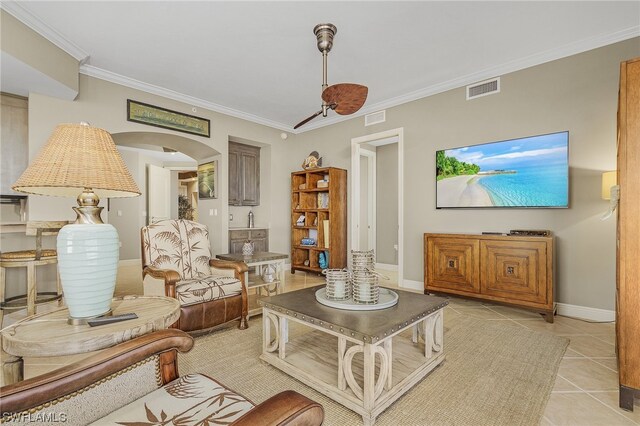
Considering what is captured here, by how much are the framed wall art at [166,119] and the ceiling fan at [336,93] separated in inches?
101

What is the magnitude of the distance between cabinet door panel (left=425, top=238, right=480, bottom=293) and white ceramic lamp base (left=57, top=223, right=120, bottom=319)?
3.35 meters

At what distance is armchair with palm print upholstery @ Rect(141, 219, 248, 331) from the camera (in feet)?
8.24

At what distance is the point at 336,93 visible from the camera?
2.42 m

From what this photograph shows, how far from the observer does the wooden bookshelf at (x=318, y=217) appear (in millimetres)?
5008

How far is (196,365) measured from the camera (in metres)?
2.14

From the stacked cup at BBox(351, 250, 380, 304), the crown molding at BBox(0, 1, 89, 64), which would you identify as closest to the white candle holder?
the stacked cup at BBox(351, 250, 380, 304)

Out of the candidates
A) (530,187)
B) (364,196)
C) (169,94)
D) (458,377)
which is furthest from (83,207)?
(364,196)

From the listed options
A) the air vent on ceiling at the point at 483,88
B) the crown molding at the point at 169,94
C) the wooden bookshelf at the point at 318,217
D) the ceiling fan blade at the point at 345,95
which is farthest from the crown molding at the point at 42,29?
the air vent on ceiling at the point at 483,88

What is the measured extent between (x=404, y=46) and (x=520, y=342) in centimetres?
300

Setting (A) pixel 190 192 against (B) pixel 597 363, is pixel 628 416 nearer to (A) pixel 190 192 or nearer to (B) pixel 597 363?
(B) pixel 597 363

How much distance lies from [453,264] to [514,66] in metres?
2.38

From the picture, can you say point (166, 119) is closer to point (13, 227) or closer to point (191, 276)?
point (13, 227)

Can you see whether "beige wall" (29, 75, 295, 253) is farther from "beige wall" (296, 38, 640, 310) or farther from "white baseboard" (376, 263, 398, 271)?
"beige wall" (296, 38, 640, 310)

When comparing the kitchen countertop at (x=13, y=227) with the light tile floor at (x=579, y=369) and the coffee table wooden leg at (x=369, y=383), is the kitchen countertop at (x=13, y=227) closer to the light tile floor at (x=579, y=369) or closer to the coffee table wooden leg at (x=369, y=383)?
the light tile floor at (x=579, y=369)
